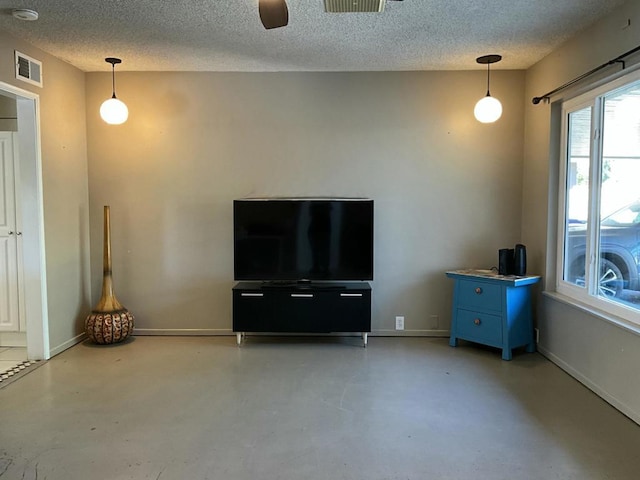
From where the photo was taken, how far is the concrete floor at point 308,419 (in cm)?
236

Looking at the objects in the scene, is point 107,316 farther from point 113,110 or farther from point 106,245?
point 113,110

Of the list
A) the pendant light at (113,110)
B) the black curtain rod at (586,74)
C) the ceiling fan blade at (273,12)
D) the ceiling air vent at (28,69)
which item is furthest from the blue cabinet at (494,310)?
the ceiling air vent at (28,69)

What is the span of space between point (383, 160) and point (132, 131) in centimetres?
248

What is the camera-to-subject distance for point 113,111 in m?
4.19

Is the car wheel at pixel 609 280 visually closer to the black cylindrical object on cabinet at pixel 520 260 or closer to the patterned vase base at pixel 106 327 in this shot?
the black cylindrical object on cabinet at pixel 520 260

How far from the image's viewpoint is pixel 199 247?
184 inches

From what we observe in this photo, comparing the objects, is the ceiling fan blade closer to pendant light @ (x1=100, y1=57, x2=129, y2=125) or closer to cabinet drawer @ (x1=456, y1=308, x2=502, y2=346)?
pendant light @ (x1=100, y1=57, x2=129, y2=125)

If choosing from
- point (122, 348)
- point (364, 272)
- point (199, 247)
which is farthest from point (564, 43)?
point (122, 348)

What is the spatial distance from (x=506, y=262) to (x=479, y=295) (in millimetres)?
381

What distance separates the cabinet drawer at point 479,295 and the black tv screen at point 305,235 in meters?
0.84

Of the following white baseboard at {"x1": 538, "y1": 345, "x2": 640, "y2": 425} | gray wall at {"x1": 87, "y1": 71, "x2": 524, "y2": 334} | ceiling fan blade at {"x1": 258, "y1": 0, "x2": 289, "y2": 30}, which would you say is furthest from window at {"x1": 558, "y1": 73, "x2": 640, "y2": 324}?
ceiling fan blade at {"x1": 258, "y1": 0, "x2": 289, "y2": 30}

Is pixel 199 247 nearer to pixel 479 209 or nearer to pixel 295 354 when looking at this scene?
pixel 295 354

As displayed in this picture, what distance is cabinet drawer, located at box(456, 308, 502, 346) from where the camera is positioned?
402 centimetres

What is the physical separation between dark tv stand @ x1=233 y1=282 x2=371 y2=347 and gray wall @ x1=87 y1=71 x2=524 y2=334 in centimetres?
46
